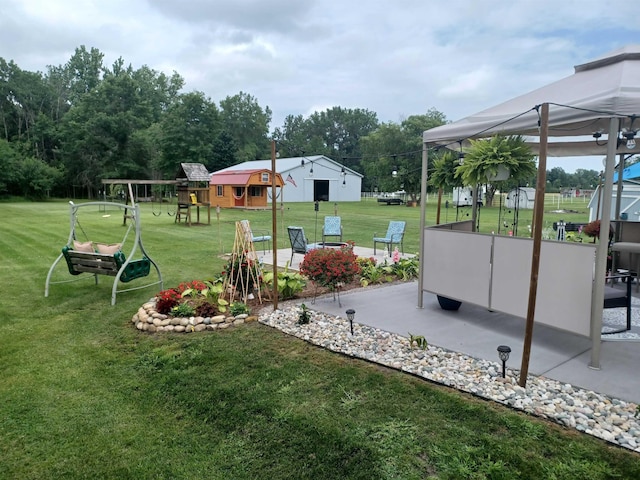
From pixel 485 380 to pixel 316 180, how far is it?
34324mm

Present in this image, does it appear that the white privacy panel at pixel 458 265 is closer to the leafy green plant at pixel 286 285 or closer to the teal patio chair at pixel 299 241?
the leafy green plant at pixel 286 285

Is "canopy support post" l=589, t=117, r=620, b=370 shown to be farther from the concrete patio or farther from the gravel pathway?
the gravel pathway

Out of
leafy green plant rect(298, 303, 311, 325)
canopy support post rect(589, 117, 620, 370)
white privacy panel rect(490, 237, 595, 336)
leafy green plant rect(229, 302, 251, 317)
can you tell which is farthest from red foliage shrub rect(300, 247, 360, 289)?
canopy support post rect(589, 117, 620, 370)

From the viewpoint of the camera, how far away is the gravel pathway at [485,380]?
2.49 m

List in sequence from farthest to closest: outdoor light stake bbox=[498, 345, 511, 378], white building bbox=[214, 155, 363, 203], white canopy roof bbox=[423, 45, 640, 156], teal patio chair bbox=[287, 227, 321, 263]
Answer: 1. white building bbox=[214, 155, 363, 203]
2. teal patio chair bbox=[287, 227, 321, 263]
3. white canopy roof bbox=[423, 45, 640, 156]
4. outdoor light stake bbox=[498, 345, 511, 378]

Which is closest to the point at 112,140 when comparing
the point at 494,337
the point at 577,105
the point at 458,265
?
the point at 458,265

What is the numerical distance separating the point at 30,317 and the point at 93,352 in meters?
1.67

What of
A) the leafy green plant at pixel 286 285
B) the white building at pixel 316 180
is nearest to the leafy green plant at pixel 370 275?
the leafy green plant at pixel 286 285

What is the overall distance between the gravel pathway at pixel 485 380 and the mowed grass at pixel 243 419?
0.11 metres

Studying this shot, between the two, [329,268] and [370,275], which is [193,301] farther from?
[370,275]

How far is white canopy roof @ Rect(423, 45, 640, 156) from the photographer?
10.0ft

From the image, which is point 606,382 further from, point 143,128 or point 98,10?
point 143,128

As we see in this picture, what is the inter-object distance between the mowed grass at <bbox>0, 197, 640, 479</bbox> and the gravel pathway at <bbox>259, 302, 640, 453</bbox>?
0.37 feet

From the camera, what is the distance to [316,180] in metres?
36.8
